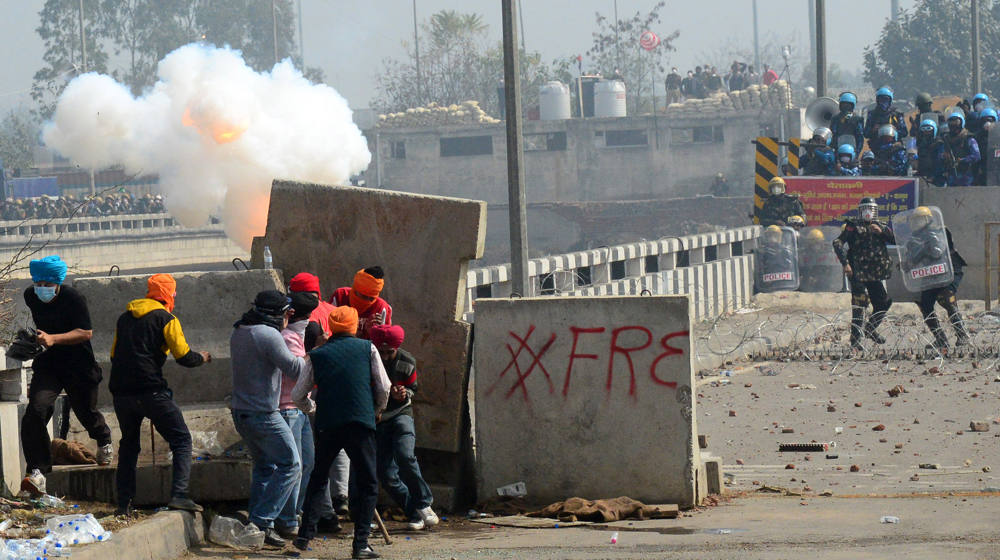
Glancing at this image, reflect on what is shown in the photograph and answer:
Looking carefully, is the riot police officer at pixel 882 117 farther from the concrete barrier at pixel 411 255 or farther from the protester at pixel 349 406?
the protester at pixel 349 406

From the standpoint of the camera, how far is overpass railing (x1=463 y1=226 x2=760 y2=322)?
1491 centimetres

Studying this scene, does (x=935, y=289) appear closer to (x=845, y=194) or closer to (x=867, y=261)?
(x=867, y=261)

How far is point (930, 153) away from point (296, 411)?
16546mm

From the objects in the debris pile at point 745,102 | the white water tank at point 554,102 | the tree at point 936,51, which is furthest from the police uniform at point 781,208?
the tree at point 936,51

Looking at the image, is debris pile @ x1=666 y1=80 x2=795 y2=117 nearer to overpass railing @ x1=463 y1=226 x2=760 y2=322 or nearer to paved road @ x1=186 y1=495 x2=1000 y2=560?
overpass railing @ x1=463 y1=226 x2=760 y2=322

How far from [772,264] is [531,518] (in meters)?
13.6

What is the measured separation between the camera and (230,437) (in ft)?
25.2

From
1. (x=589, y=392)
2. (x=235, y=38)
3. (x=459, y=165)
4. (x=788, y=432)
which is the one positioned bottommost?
(x=788, y=432)

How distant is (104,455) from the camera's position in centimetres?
718

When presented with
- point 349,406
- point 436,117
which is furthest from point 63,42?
point 349,406

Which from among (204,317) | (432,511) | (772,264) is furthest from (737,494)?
(772,264)

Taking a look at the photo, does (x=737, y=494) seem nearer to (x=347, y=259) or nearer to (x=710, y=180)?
(x=347, y=259)

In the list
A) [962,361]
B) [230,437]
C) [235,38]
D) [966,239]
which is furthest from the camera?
[235,38]

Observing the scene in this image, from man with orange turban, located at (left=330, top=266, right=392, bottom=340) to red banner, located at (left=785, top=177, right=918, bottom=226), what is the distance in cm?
1474
